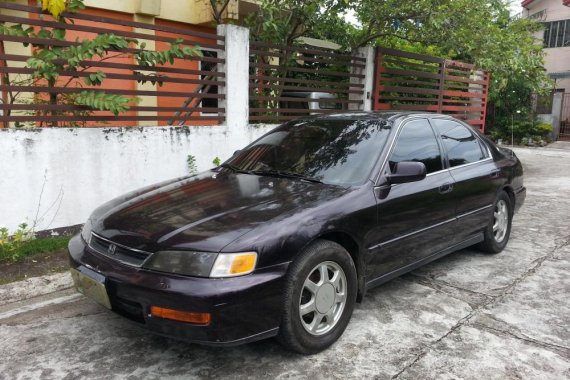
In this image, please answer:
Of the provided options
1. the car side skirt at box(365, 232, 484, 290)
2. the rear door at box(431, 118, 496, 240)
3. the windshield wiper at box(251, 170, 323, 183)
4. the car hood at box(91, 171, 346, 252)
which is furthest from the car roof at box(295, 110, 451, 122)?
the car side skirt at box(365, 232, 484, 290)

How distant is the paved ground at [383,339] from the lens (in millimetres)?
2855

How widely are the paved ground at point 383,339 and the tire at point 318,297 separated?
0.13m

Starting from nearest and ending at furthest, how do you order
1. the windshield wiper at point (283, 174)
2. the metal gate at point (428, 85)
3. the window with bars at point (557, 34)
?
the windshield wiper at point (283, 174) < the metal gate at point (428, 85) < the window with bars at point (557, 34)

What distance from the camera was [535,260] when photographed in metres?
A: 4.90

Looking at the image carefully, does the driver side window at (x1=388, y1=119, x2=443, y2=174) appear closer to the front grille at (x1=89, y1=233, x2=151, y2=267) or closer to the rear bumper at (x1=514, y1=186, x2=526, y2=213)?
the rear bumper at (x1=514, y1=186, x2=526, y2=213)

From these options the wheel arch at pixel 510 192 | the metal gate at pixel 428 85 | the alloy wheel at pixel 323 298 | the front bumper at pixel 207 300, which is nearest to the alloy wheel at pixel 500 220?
the wheel arch at pixel 510 192

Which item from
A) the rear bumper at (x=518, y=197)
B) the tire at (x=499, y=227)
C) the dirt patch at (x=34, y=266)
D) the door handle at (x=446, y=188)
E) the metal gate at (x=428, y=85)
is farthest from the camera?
the metal gate at (x=428, y=85)

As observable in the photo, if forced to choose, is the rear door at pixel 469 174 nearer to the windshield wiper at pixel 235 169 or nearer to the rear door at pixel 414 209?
the rear door at pixel 414 209

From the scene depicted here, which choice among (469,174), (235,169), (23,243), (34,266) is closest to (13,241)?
(23,243)

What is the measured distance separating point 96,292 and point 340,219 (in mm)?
1600

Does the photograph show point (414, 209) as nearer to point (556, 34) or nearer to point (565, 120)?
point (565, 120)

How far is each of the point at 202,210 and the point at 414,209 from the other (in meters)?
1.69

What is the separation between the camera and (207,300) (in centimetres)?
251

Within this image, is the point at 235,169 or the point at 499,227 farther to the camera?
the point at 499,227
